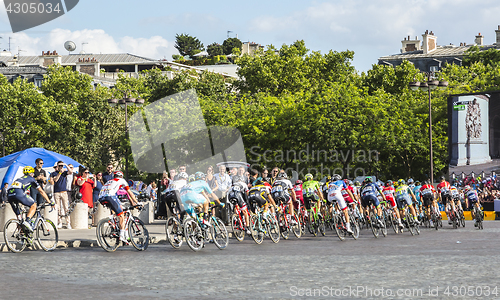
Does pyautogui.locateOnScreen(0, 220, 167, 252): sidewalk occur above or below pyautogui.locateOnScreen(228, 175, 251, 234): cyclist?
below

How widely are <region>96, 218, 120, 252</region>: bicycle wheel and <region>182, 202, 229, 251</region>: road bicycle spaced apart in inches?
53.7

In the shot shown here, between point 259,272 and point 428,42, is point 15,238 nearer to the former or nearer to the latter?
point 259,272

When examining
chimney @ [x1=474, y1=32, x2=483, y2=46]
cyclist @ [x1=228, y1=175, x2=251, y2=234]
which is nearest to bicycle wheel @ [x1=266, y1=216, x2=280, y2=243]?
cyclist @ [x1=228, y1=175, x2=251, y2=234]

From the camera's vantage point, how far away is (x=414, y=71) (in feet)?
188

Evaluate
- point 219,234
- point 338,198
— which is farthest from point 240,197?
point 338,198

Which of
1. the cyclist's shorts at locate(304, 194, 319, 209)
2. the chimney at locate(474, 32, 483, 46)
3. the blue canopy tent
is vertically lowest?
the cyclist's shorts at locate(304, 194, 319, 209)

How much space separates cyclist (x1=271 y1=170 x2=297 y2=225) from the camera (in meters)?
19.0

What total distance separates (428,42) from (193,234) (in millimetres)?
81552

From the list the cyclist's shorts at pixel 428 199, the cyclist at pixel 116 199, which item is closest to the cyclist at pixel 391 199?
the cyclist's shorts at pixel 428 199

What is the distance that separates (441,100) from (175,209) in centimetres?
3439

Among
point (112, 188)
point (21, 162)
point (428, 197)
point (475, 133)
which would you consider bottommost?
point (428, 197)

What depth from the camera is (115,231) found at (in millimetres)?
14945

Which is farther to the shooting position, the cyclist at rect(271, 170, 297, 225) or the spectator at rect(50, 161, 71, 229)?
the spectator at rect(50, 161, 71, 229)

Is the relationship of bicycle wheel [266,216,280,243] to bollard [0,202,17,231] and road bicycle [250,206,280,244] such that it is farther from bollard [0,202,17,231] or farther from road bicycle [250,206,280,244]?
bollard [0,202,17,231]
